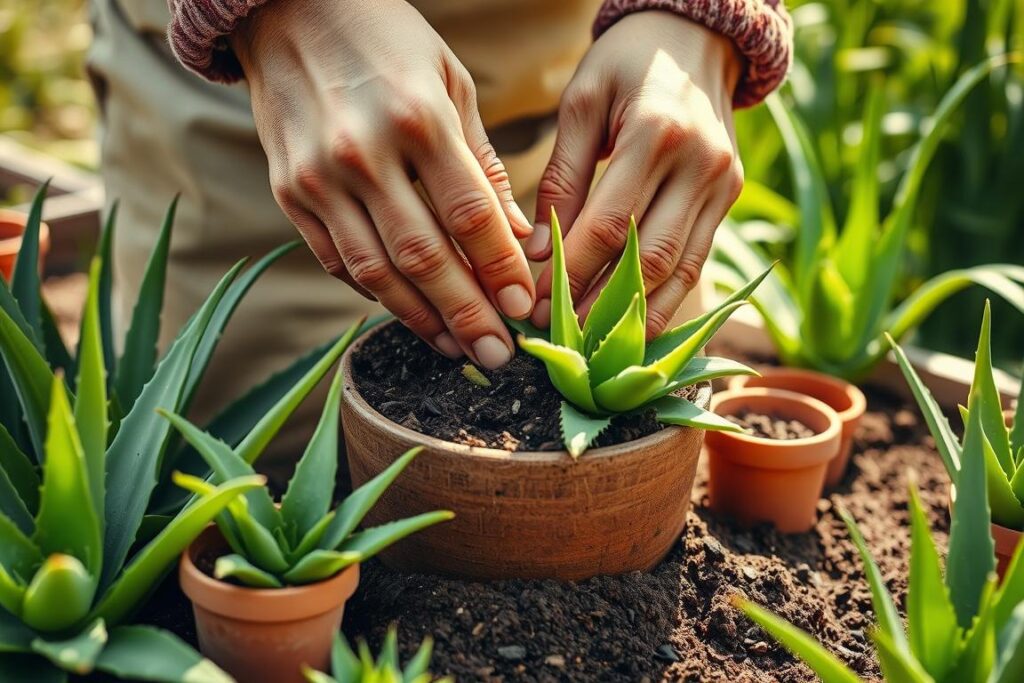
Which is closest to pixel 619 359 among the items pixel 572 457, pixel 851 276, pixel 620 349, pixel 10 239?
pixel 620 349

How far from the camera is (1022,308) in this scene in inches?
62.8

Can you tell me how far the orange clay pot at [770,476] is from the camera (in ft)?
4.79

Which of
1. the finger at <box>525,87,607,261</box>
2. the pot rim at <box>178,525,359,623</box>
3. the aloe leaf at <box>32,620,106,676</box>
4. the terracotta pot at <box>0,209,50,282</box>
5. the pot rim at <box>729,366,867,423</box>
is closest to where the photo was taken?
the aloe leaf at <box>32,620,106,676</box>

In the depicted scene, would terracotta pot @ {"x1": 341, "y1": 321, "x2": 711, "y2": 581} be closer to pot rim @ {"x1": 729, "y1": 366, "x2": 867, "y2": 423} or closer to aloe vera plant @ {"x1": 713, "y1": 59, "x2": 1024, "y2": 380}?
pot rim @ {"x1": 729, "y1": 366, "x2": 867, "y2": 423}

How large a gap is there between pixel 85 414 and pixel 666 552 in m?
0.70

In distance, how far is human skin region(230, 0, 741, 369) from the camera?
1102mm

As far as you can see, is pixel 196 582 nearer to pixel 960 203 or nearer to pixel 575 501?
pixel 575 501

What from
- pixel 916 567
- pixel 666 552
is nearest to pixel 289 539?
pixel 666 552

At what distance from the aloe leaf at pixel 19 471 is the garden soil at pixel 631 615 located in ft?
0.60

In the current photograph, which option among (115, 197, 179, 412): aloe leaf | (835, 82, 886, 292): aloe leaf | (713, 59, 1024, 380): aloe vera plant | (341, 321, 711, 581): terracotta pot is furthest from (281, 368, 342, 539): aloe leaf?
(835, 82, 886, 292): aloe leaf

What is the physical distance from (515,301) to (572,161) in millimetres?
210

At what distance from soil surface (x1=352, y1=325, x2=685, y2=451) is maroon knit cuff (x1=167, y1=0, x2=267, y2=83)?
41 cm

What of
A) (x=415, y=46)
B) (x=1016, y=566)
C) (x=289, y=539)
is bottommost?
(x=289, y=539)

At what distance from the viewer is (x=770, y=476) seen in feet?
4.82
